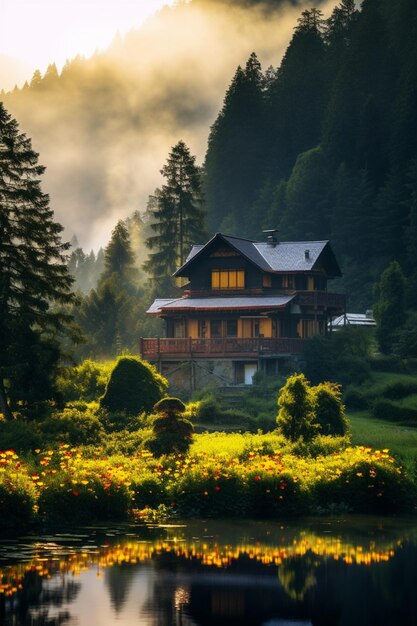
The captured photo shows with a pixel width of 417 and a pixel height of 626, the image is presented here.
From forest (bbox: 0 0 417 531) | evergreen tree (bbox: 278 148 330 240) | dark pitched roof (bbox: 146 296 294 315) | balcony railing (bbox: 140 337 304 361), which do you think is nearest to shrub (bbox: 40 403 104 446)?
forest (bbox: 0 0 417 531)

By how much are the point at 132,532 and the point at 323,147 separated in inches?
4154

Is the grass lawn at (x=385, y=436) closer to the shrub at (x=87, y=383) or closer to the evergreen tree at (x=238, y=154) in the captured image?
the shrub at (x=87, y=383)

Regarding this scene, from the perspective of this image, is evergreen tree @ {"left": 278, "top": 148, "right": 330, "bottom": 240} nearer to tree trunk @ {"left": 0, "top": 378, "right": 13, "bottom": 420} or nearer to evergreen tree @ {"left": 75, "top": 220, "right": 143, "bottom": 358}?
evergreen tree @ {"left": 75, "top": 220, "right": 143, "bottom": 358}

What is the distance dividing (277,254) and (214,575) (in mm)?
61176

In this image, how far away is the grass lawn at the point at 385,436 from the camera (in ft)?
136

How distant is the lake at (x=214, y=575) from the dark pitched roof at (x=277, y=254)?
51.9 metres

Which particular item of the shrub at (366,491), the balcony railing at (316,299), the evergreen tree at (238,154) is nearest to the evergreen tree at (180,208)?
the balcony railing at (316,299)

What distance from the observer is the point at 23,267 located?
171ft

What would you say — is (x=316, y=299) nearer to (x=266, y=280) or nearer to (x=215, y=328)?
(x=266, y=280)

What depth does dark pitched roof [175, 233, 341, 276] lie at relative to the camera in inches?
3236

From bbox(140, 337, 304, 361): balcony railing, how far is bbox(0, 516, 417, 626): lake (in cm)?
4246

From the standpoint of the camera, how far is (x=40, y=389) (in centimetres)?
4959

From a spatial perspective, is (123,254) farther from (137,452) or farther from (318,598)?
(318,598)

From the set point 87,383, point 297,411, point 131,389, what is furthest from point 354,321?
point 297,411
